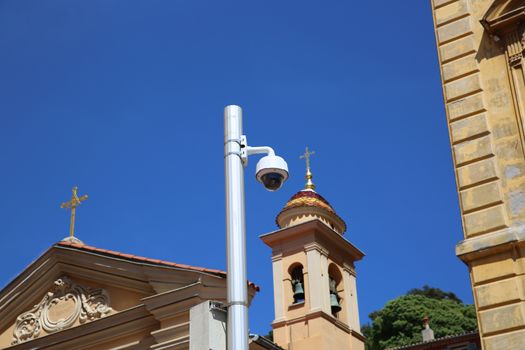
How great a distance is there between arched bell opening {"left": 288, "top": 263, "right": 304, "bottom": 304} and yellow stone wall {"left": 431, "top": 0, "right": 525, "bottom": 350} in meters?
12.9

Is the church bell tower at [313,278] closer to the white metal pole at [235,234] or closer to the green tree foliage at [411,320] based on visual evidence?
the white metal pole at [235,234]

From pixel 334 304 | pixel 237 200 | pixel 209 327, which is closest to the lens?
pixel 209 327

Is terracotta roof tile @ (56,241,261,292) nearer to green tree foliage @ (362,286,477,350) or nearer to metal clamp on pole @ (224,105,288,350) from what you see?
metal clamp on pole @ (224,105,288,350)

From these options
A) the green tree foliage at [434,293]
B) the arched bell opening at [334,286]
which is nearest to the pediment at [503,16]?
the arched bell opening at [334,286]

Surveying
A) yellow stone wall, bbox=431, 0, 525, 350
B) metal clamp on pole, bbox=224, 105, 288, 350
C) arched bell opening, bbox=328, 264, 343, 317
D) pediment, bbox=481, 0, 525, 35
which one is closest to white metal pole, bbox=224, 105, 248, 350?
metal clamp on pole, bbox=224, 105, 288, 350

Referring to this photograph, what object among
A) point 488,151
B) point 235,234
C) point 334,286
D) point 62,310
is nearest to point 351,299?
point 334,286

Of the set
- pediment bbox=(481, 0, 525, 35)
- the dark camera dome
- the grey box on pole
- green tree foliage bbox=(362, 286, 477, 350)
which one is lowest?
the grey box on pole

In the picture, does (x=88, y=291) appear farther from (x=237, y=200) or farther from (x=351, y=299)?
(x=237, y=200)

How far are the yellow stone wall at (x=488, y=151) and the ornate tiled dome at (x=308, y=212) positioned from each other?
1315 cm

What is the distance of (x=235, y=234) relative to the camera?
7.82 m

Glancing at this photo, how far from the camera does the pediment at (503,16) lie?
12.8m

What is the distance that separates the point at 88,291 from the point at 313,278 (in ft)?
23.6

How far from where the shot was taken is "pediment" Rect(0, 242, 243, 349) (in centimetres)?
1881

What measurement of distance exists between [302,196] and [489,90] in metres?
14.6
